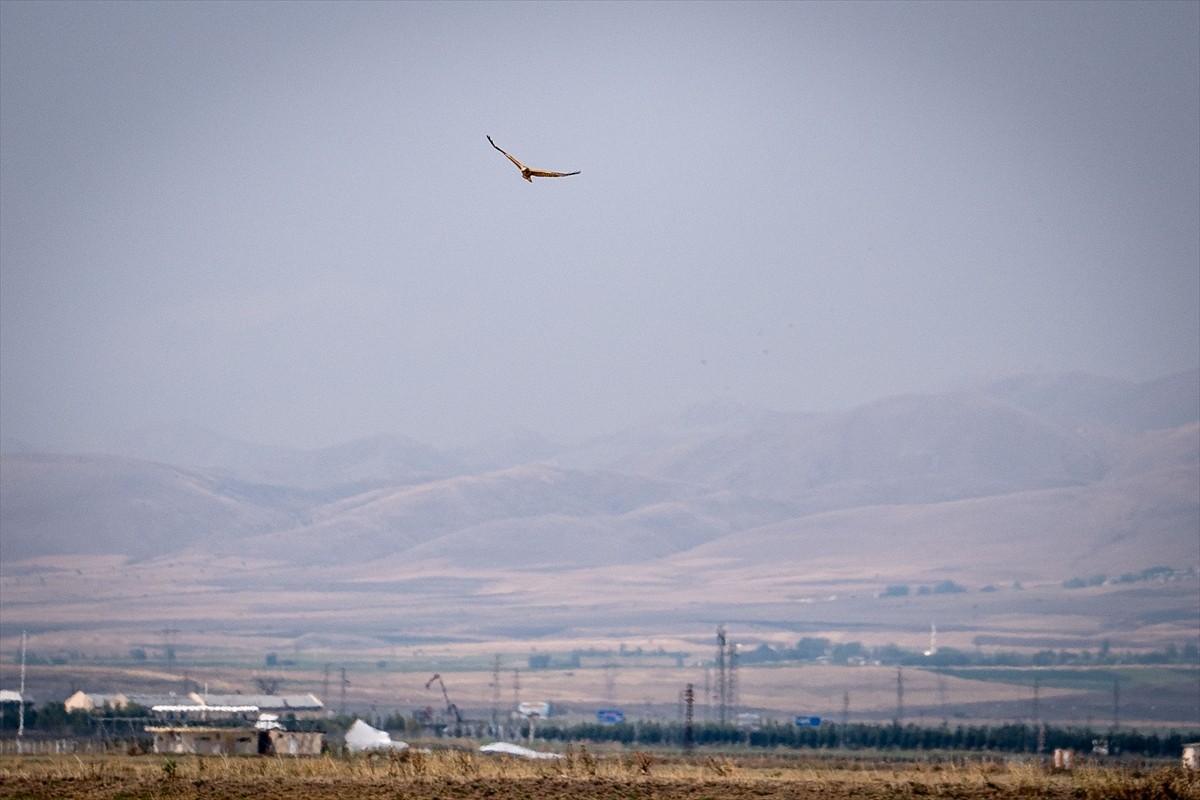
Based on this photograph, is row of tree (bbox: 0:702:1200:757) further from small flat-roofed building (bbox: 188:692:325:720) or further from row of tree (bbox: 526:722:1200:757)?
small flat-roofed building (bbox: 188:692:325:720)

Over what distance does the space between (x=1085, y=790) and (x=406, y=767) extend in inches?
733

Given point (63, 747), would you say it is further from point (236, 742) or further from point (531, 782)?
point (531, 782)

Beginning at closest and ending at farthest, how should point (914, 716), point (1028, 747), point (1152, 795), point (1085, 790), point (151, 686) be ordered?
point (1152, 795)
point (1085, 790)
point (1028, 747)
point (914, 716)
point (151, 686)

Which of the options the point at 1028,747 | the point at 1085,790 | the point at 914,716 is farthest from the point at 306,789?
the point at 914,716

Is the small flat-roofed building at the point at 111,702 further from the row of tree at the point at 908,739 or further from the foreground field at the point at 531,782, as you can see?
the foreground field at the point at 531,782

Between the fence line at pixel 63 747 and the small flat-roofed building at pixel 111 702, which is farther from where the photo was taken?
the small flat-roofed building at pixel 111 702

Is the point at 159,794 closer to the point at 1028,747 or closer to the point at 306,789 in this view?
the point at 306,789

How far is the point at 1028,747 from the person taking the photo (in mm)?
111438

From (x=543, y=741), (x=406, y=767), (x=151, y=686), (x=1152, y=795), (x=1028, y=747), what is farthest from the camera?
(x=151, y=686)

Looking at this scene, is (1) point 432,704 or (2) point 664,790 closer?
(2) point 664,790

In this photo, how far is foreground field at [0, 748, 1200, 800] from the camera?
48.3 m

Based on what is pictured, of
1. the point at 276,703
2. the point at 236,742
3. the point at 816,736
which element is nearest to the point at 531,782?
the point at 236,742

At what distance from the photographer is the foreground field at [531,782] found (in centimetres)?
4834

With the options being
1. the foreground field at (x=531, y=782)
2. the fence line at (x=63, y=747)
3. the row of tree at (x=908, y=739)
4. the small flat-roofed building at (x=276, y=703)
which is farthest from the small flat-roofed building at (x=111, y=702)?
the foreground field at (x=531, y=782)
